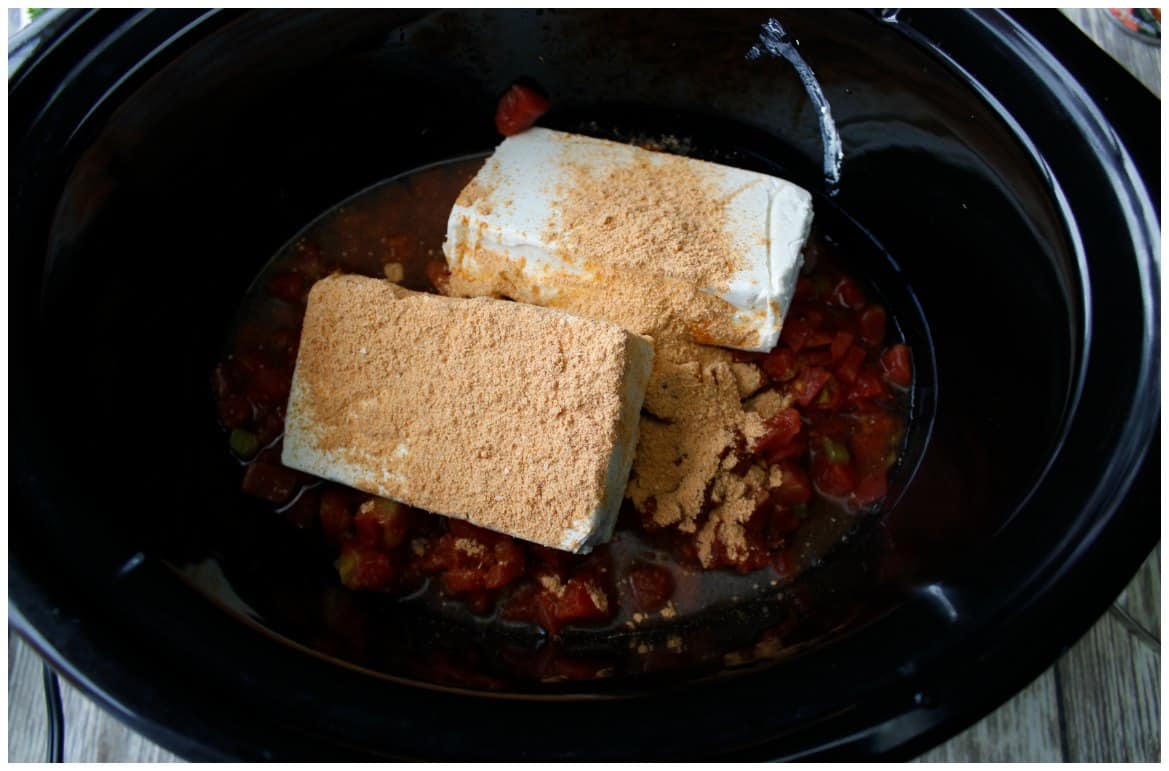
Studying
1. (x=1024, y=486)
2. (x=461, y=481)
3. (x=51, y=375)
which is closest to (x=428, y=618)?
(x=461, y=481)

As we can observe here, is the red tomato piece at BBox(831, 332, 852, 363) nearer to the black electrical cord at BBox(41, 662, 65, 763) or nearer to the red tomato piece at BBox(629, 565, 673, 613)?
the red tomato piece at BBox(629, 565, 673, 613)

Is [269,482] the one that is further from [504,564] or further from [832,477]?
[832,477]

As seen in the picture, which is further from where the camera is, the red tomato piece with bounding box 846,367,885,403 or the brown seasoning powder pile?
the red tomato piece with bounding box 846,367,885,403

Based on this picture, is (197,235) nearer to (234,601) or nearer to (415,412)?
(415,412)

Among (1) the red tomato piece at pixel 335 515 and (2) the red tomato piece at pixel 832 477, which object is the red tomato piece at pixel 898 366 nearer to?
(2) the red tomato piece at pixel 832 477

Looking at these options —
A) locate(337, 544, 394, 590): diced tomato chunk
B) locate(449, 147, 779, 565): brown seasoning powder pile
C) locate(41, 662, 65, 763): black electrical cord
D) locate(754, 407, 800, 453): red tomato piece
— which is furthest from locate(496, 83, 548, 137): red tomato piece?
locate(41, 662, 65, 763): black electrical cord

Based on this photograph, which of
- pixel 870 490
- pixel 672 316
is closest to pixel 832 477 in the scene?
pixel 870 490
